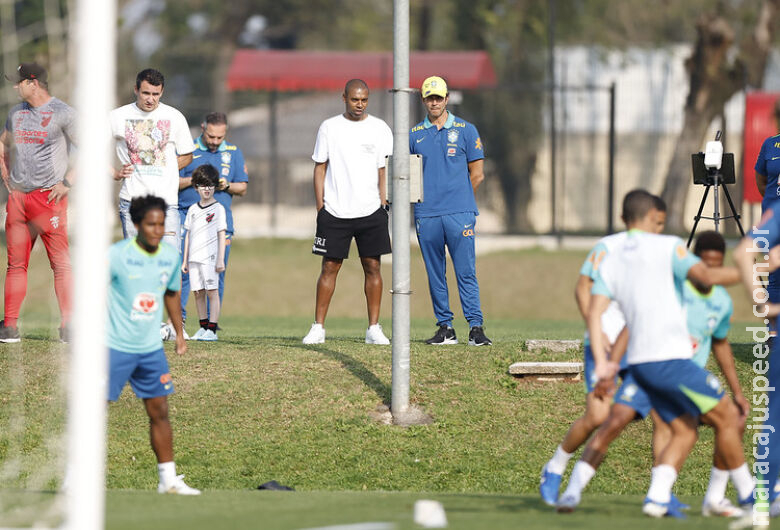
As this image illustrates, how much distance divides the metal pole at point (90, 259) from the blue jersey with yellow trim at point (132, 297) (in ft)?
5.47

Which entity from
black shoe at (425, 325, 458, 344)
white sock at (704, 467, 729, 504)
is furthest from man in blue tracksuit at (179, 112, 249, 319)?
white sock at (704, 467, 729, 504)

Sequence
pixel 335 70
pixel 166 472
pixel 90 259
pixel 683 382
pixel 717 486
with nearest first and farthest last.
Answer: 1. pixel 90 259
2. pixel 683 382
3. pixel 717 486
4. pixel 166 472
5. pixel 335 70

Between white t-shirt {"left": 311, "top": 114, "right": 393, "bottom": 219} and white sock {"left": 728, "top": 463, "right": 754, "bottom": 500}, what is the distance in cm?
477

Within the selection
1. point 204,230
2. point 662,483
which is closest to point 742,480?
point 662,483

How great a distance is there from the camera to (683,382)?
6.71 metres

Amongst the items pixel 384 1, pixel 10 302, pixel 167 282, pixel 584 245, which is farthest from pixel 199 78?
pixel 167 282

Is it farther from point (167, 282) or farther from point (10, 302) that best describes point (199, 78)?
point (167, 282)

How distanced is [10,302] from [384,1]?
125 feet

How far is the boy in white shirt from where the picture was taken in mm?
11445

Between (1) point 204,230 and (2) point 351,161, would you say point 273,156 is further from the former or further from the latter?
(2) point 351,161

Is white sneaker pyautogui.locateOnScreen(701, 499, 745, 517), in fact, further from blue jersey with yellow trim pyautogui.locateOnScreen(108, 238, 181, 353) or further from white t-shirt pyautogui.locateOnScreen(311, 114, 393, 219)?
white t-shirt pyautogui.locateOnScreen(311, 114, 393, 219)

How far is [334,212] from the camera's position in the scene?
430 inches

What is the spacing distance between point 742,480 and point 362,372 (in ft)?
13.6

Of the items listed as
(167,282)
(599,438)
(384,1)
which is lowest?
(599,438)
